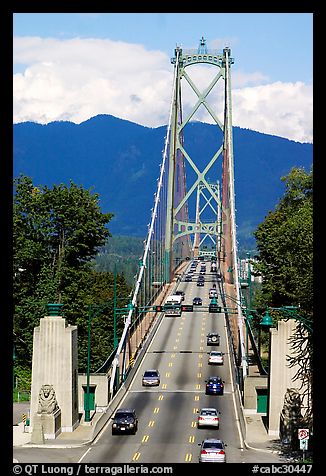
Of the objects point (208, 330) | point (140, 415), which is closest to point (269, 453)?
point (140, 415)

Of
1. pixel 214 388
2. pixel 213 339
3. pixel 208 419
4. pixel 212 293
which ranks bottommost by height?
pixel 208 419

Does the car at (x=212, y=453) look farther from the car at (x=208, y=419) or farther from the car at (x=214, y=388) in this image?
the car at (x=214, y=388)

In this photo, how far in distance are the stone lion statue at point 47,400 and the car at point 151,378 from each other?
18844mm

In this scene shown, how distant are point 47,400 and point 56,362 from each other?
7.87 ft

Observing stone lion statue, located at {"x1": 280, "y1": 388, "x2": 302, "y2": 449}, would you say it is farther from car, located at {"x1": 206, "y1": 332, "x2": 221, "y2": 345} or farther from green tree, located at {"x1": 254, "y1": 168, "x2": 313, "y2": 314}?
car, located at {"x1": 206, "y1": 332, "x2": 221, "y2": 345}

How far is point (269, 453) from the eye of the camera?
138ft

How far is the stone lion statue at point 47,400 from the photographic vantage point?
155ft

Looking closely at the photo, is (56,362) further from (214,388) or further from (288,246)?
(288,246)

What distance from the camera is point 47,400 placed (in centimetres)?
4741

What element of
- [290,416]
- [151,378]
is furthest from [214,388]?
[290,416]

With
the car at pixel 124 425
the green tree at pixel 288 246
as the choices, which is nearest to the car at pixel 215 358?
the green tree at pixel 288 246

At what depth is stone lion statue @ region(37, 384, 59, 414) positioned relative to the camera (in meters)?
47.2
